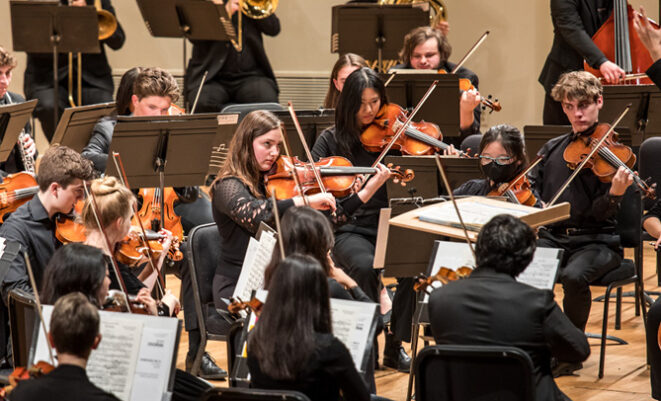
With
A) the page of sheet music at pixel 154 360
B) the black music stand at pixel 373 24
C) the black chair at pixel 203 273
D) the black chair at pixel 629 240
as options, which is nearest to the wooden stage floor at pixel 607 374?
the black chair at pixel 629 240

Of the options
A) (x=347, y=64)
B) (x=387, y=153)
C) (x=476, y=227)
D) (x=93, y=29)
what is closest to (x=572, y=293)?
(x=387, y=153)

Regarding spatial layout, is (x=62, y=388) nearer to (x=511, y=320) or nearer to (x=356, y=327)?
(x=356, y=327)

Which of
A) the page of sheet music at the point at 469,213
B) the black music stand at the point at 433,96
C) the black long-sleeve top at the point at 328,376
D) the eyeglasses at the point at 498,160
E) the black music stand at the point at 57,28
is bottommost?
the black long-sleeve top at the point at 328,376

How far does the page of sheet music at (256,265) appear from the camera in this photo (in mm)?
2967

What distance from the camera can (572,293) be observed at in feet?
13.0

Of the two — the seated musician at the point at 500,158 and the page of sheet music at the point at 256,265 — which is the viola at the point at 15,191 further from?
the seated musician at the point at 500,158

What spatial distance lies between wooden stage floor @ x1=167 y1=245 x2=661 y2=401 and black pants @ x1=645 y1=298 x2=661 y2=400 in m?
0.44

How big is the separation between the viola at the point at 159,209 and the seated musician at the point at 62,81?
2.98 metres

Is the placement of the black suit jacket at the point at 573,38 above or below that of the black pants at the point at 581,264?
above

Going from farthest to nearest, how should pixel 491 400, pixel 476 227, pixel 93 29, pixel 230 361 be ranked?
pixel 93 29
pixel 230 361
pixel 476 227
pixel 491 400

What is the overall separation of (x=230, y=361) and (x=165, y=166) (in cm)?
125

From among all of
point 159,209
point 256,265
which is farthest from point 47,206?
point 159,209

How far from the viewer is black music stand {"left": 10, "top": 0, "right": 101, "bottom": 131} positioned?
6.52 m

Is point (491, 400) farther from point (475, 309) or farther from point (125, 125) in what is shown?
point (125, 125)
